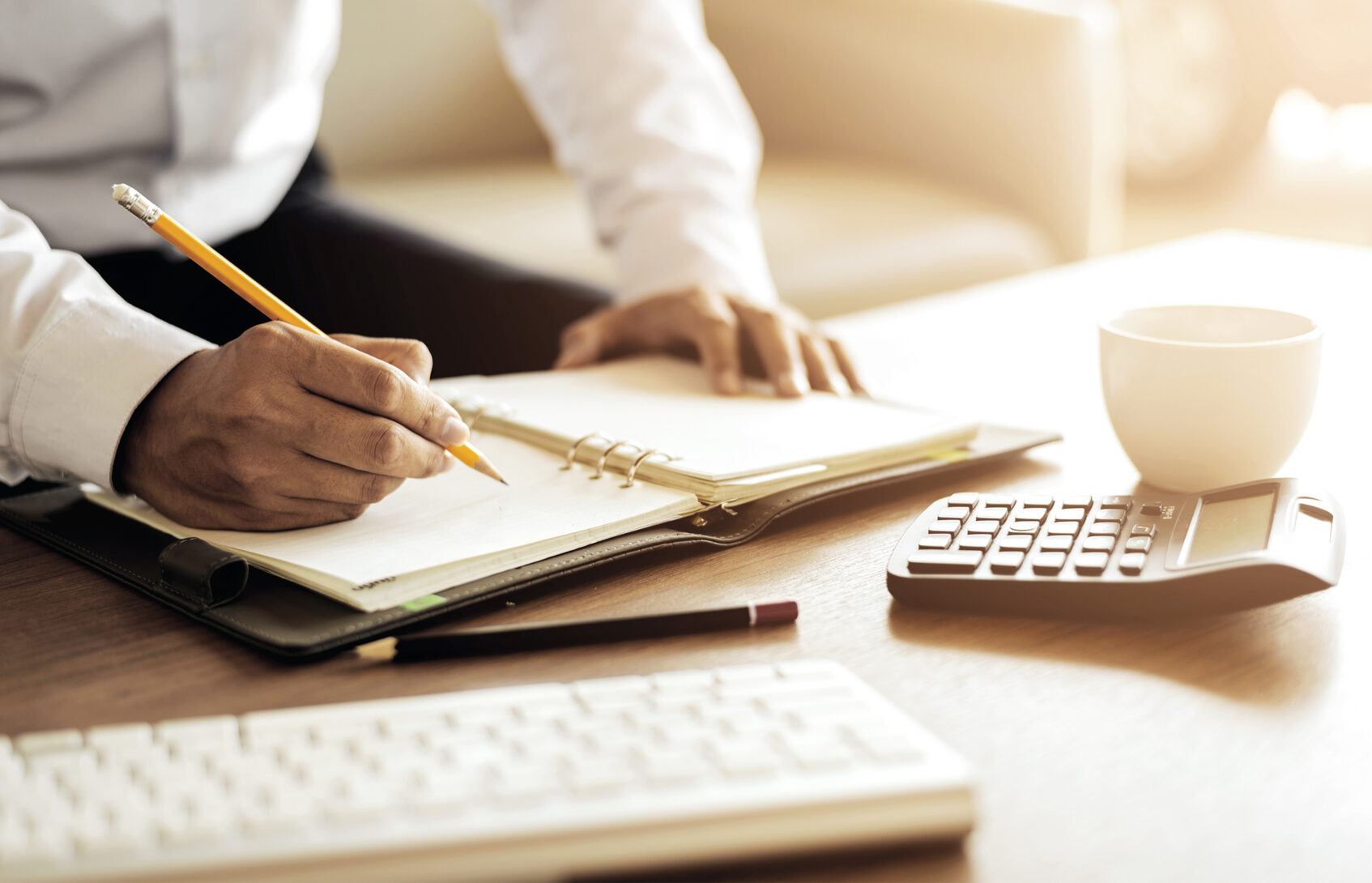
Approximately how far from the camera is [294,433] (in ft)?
2.04

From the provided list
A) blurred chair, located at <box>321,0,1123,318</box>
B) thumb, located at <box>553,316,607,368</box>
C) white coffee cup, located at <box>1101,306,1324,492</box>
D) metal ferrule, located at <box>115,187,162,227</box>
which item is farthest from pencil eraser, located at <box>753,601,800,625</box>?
blurred chair, located at <box>321,0,1123,318</box>

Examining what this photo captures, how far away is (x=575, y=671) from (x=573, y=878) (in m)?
0.15

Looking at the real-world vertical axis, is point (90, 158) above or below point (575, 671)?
above

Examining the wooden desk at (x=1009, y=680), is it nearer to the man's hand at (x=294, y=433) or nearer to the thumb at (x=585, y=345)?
the man's hand at (x=294, y=433)

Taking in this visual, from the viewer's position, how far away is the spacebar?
23.1 inches

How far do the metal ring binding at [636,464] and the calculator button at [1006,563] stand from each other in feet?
0.68

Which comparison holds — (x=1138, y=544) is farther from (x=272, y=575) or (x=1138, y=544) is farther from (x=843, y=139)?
(x=843, y=139)

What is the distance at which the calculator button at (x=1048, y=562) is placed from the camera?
0.57 meters

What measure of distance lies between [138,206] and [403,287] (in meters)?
1.27

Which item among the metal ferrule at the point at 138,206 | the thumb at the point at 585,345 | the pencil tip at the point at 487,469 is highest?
the metal ferrule at the point at 138,206

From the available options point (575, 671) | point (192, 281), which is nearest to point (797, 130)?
point (192, 281)

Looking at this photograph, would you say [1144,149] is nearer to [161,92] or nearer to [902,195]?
[902,195]

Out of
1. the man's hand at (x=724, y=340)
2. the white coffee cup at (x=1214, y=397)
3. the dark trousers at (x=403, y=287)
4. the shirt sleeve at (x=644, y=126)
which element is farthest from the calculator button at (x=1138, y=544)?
the dark trousers at (x=403, y=287)

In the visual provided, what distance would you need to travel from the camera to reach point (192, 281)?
46.6 inches
